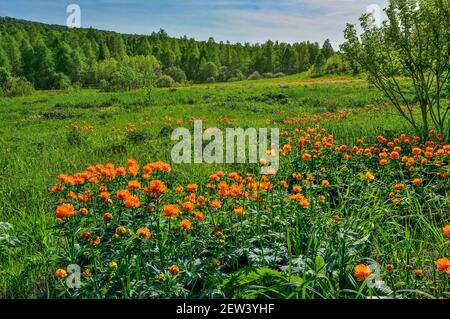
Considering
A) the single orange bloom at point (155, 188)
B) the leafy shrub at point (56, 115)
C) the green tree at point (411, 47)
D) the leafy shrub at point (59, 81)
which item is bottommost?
the single orange bloom at point (155, 188)

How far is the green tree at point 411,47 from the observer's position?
749cm

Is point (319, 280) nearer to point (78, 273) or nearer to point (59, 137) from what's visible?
point (78, 273)

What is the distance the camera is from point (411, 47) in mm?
8000

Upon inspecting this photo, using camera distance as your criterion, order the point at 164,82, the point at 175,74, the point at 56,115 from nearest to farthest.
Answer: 1. the point at 56,115
2. the point at 164,82
3. the point at 175,74

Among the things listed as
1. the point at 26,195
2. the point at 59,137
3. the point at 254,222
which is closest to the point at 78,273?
the point at 254,222

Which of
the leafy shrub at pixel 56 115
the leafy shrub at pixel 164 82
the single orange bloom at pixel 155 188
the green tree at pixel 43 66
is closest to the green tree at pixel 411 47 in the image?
the single orange bloom at pixel 155 188

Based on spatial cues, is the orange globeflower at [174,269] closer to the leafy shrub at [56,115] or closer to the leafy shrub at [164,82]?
the leafy shrub at [56,115]

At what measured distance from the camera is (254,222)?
10.5 feet

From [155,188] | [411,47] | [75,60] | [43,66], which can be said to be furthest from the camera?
[43,66]

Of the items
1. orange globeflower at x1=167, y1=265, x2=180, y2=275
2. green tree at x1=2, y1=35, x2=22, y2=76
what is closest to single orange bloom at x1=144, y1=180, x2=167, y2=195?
orange globeflower at x1=167, y1=265, x2=180, y2=275

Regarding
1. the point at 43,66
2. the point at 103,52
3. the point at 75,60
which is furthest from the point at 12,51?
the point at 75,60

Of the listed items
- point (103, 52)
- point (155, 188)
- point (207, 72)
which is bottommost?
point (155, 188)

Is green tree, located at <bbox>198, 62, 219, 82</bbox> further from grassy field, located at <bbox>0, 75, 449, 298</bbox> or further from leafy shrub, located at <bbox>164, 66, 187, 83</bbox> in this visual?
grassy field, located at <bbox>0, 75, 449, 298</bbox>

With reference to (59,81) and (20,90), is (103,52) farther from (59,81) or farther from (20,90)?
(20,90)
